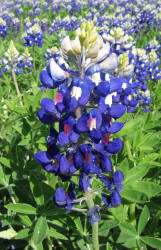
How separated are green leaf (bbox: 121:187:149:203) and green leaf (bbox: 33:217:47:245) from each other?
1.68ft

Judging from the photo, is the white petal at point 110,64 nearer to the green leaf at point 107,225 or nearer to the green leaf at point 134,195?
the green leaf at point 134,195

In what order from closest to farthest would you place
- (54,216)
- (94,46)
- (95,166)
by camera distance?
(94,46)
(95,166)
(54,216)

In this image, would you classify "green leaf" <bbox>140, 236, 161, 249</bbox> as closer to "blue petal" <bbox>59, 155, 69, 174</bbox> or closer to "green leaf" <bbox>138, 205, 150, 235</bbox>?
"green leaf" <bbox>138, 205, 150, 235</bbox>

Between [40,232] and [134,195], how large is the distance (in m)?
0.58

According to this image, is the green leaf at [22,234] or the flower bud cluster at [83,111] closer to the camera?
the flower bud cluster at [83,111]

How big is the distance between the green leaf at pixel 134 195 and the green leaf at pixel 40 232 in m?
0.51

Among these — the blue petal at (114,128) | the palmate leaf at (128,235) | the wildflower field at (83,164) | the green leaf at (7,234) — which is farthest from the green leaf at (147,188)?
the green leaf at (7,234)

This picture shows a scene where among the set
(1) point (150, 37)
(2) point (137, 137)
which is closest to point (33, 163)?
(2) point (137, 137)

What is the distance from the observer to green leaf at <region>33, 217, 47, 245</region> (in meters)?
1.54

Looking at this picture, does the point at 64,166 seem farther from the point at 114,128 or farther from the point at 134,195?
the point at 134,195

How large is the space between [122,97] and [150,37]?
581 cm

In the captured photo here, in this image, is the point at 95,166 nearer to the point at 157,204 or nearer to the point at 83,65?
the point at 83,65

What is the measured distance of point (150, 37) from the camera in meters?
7.58

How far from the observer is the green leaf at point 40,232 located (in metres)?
1.54
